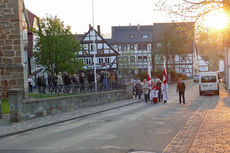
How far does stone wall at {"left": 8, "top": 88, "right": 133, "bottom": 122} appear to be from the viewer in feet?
50.2

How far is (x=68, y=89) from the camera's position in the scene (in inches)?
822

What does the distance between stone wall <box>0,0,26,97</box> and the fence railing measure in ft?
10.1

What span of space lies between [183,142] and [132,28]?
→ 83.9 metres

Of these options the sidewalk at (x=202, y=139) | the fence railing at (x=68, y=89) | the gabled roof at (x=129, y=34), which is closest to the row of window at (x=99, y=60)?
the gabled roof at (x=129, y=34)

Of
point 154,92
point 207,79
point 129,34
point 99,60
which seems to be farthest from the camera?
point 129,34

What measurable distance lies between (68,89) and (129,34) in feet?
228

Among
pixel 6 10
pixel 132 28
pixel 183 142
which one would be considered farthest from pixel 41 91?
pixel 132 28

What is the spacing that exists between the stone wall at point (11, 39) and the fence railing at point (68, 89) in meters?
3.08

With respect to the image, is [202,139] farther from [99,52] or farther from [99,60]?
[99,60]

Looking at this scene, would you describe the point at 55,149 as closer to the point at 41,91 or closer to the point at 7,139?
the point at 7,139

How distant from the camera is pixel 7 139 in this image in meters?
11.1

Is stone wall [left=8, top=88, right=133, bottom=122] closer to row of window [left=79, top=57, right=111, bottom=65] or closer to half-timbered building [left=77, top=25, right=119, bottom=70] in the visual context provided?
half-timbered building [left=77, top=25, right=119, bottom=70]

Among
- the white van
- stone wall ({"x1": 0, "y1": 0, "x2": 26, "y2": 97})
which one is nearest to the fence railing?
stone wall ({"x1": 0, "y1": 0, "x2": 26, "y2": 97})

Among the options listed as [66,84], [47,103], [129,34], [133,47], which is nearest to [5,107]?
[47,103]
